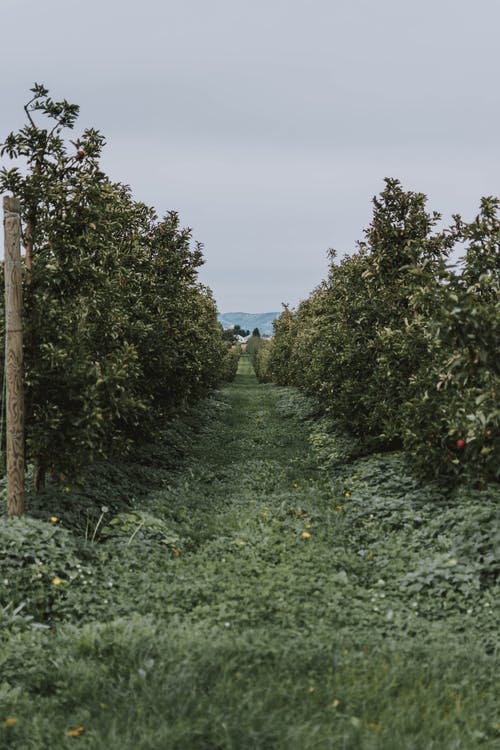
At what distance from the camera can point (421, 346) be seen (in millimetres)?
9531

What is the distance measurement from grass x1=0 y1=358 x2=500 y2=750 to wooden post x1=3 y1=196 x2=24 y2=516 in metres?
0.52

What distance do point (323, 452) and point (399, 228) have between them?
17.0 ft

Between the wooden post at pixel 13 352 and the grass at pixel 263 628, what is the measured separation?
1.72 feet

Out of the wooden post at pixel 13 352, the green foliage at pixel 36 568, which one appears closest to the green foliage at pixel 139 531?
the green foliage at pixel 36 568

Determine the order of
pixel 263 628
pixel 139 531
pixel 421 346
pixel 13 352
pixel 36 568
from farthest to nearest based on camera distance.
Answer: pixel 421 346 < pixel 139 531 < pixel 13 352 < pixel 36 568 < pixel 263 628

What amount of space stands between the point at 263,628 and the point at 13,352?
14.2 feet

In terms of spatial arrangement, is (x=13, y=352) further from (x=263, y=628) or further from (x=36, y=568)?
(x=263, y=628)

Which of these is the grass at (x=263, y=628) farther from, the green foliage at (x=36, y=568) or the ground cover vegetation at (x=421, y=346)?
the ground cover vegetation at (x=421, y=346)

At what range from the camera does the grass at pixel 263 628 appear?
3.61 m

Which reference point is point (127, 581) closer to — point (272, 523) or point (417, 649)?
point (272, 523)

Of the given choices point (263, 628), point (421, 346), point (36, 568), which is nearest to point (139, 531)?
point (36, 568)

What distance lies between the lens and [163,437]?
14.1 metres

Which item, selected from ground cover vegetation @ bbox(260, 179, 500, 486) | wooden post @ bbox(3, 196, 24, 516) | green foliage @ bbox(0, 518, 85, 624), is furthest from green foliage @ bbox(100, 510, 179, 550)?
ground cover vegetation @ bbox(260, 179, 500, 486)

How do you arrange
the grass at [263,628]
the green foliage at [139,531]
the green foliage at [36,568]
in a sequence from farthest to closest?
the green foliage at [139,531]
the green foliage at [36,568]
the grass at [263,628]
